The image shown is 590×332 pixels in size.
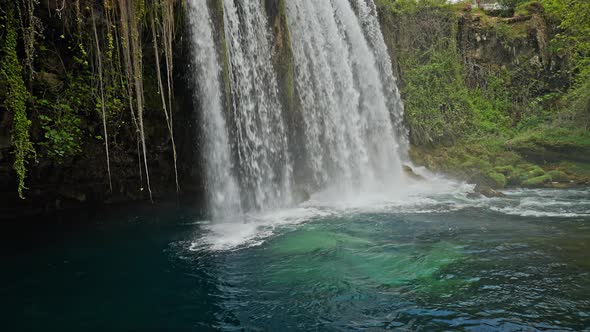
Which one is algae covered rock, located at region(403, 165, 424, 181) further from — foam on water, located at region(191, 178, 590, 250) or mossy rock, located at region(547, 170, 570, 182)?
mossy rock, located at region(547, 170, 570, 182)

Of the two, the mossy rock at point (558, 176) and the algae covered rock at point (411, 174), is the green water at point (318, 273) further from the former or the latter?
the algae covered rock at point (411, 174)

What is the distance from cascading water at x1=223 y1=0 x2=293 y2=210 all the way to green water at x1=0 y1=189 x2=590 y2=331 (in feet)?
4.22

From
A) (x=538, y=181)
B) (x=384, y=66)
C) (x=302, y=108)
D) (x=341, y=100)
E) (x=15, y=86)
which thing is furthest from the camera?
(x=384, y=66)

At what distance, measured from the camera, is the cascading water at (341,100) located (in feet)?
40.8

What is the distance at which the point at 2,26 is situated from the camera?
21.2 feet

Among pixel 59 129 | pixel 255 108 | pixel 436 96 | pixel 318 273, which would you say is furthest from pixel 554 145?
pixel 59 129

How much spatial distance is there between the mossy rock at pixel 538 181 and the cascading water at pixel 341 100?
4.21m

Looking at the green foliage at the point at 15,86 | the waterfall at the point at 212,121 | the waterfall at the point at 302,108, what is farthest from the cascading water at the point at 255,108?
the green foliage at the point at 15,86

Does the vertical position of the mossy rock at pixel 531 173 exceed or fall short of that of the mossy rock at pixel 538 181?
it exceeds it

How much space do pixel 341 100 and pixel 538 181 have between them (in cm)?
711

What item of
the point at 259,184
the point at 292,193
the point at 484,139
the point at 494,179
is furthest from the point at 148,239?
the point at 484,139

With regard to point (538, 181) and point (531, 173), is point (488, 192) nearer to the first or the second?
point (538, 181)

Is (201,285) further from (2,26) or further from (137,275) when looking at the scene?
(2,26)

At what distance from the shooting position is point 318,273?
607 cm
